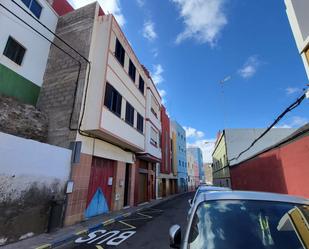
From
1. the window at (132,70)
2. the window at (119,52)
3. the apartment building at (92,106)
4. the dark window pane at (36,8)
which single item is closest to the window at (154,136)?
the apartment building at (92,106)

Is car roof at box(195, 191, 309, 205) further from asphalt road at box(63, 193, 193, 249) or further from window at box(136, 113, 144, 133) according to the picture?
window at box(136, 113, 144, 133)

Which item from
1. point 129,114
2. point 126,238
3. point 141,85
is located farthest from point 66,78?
point 126,238

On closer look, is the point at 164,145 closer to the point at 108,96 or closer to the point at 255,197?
the point at 108,96

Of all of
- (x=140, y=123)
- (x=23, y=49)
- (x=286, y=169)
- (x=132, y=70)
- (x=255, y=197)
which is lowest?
(x=255, y=197)

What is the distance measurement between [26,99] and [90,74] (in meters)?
3.53

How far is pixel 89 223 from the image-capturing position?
28.5 ft

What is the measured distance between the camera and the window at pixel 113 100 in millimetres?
10508

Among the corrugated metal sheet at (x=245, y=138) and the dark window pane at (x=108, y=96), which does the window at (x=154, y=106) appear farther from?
the corrugated metal sheet at (x=245, y=138)

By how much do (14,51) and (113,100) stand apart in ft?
17.4

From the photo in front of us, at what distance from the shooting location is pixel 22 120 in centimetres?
880

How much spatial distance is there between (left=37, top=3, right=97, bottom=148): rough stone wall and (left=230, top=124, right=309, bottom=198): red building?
9536 millimetres

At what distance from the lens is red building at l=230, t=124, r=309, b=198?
23.6ft

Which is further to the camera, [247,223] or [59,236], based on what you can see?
[59,236]

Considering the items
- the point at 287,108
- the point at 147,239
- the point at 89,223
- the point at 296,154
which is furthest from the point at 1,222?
the point at 296,154
